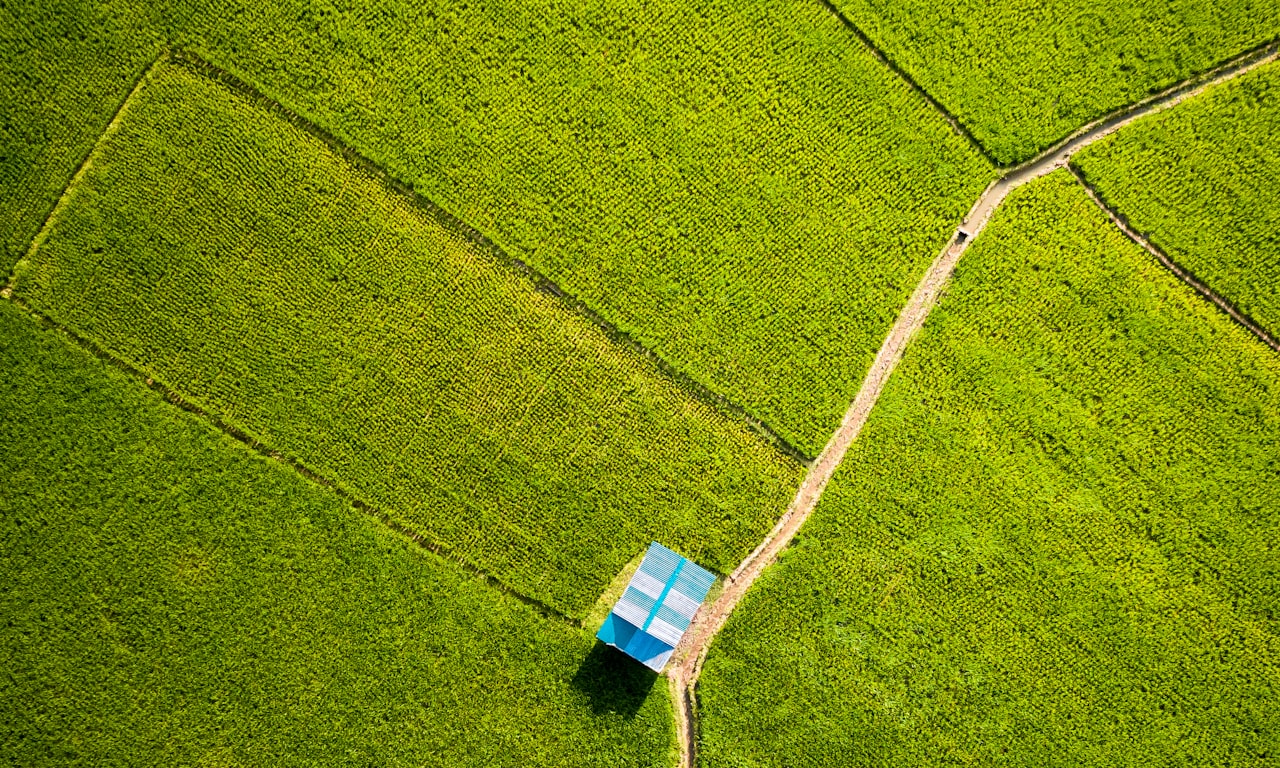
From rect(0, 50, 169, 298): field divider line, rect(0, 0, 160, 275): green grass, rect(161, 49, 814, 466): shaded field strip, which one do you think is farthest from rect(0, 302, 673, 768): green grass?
rect(161, 49, 814, 466): shaded field strip

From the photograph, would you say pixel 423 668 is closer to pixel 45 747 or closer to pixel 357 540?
pixel 357 540

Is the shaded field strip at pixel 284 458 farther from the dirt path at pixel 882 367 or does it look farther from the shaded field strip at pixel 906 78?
the shaded field strip at pixel 906 78

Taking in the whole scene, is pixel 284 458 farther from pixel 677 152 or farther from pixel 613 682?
pixel 677 152

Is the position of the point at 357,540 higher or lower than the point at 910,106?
lower

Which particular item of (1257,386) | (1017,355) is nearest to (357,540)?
(1017,355)

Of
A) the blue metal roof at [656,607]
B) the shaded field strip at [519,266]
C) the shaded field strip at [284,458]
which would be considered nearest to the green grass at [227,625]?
the shaded field strip at [284,458]

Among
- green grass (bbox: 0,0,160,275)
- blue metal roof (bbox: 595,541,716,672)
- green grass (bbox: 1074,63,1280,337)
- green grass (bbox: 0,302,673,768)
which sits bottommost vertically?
green grass (bbox: 0,302,673,768)

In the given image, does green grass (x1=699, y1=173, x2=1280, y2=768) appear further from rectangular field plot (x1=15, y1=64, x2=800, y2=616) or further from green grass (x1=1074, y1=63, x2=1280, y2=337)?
rectangular field plot (x1=15, y1=64, x2=800, y2=616)
